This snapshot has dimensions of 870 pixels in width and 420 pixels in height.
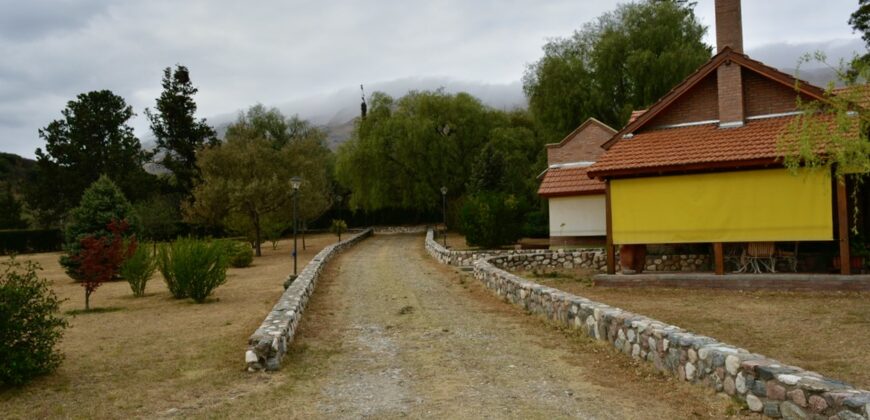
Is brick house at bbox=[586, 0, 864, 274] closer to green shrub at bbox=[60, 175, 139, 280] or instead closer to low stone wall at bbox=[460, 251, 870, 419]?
low stone wall at bbox=[460, 251, 870, 419]

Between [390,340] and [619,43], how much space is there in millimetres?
26755

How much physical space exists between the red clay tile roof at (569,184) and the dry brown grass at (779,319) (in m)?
8.29

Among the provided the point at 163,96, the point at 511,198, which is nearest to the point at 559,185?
the point at 511,198

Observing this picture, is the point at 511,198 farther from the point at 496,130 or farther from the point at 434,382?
the point at 434,382

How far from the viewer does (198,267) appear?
45.2ft

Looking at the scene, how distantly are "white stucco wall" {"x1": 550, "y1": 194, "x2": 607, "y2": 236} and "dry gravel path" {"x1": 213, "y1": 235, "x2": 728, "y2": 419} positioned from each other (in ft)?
36.6

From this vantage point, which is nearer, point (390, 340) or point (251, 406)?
point (251, 406)

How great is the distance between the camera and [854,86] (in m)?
8.37

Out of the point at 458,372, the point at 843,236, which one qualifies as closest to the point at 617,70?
the point at 843,236

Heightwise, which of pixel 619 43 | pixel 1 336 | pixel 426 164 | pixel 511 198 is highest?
pixel 619 43

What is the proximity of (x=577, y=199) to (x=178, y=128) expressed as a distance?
4184cm

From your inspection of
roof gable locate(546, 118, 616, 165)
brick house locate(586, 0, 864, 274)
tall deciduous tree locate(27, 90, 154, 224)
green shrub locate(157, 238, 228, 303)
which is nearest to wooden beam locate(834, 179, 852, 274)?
brick house locate(586, 0, 864, 274)

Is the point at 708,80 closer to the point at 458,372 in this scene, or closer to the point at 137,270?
the point at 458,372

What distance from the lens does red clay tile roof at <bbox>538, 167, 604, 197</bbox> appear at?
869 inches
